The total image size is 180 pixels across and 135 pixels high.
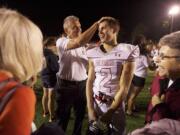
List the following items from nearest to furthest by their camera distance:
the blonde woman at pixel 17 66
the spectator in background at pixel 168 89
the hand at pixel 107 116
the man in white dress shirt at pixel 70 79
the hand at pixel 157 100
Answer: the blonde woman at pixel 17 66, the spectator in background at pixel 168 89, the hand at pixel 157 100, the hand at pixel 107 116, the man in white dress shirt at pixel 70 79

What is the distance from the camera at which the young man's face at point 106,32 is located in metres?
4.31

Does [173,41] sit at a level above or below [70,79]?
above

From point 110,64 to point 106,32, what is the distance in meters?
0.36

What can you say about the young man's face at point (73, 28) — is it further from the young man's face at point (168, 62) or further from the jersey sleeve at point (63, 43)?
the young man's face at point (168, 62)

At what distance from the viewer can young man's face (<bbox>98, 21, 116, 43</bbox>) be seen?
4312 mm

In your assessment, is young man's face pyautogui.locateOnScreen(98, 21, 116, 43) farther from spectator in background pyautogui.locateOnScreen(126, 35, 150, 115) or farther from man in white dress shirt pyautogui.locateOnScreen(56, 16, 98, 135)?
spectator in background pyautogui.locateOnScreen(126, 35, 150, 115)

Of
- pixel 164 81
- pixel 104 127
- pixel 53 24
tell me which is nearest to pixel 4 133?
pixel 164 81

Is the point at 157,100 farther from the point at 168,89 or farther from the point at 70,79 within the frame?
the point at 70,79

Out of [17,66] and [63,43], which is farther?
[63,43]

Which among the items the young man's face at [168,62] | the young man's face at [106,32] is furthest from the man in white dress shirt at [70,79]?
the young man's face at [168,62]

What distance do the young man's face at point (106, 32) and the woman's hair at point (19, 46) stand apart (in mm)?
2164

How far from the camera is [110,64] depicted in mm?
4262

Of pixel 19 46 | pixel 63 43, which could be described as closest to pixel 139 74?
pixel 63 43

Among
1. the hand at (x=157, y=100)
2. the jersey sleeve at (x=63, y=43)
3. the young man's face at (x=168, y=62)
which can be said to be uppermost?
the jersey sleeve at (x=63, y=43)
